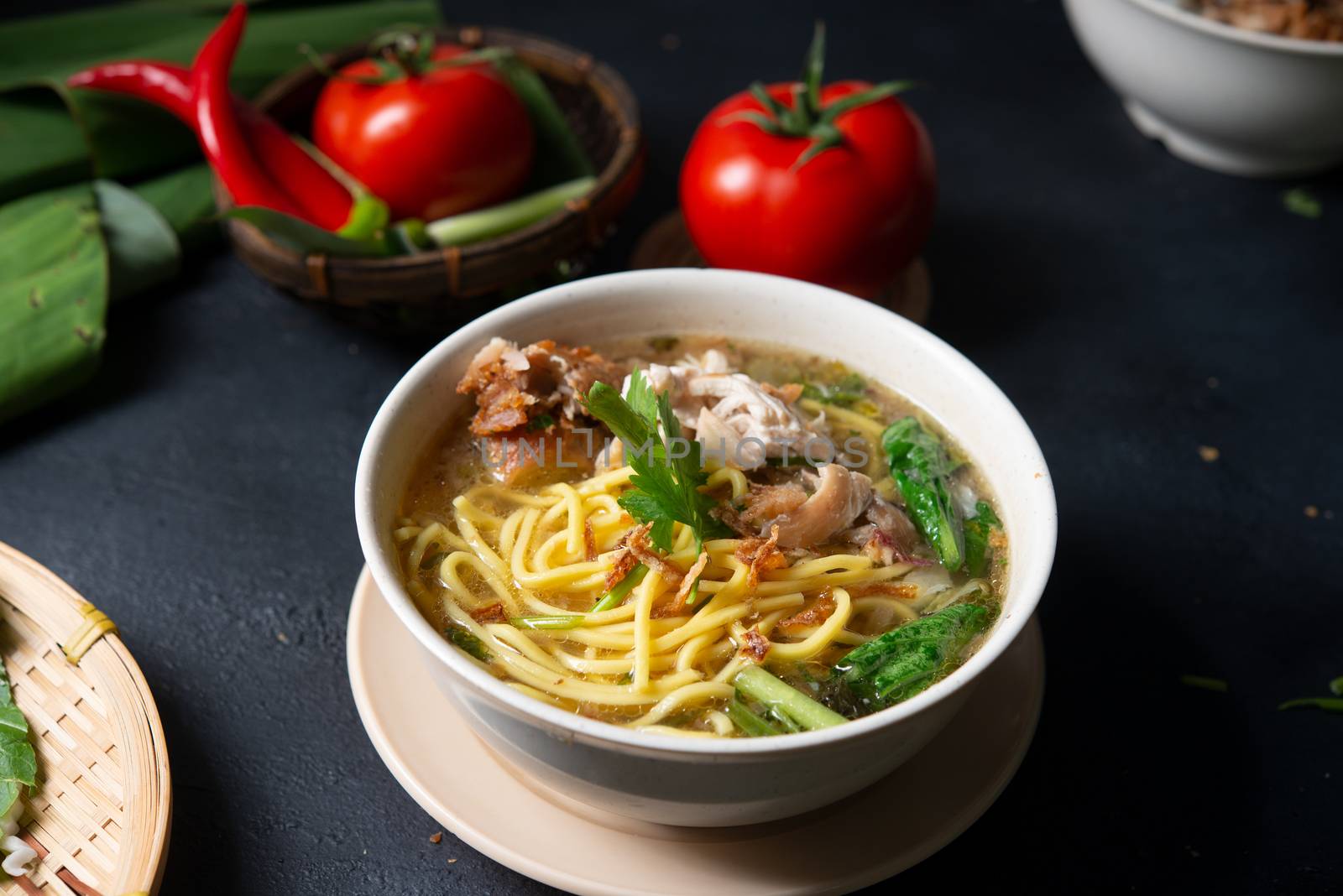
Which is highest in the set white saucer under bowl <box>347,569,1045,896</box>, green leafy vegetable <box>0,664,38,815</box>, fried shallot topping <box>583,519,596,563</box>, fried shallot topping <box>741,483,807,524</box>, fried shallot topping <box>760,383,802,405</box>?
fried shallot topping <box>760,383,802,405</box>

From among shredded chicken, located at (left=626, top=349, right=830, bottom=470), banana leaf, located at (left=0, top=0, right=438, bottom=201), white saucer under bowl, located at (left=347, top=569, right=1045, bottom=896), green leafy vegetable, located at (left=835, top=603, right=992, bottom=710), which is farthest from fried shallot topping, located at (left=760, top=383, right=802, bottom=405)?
banana leaf, located at (left=0, top=0, right=438, bottom=201)

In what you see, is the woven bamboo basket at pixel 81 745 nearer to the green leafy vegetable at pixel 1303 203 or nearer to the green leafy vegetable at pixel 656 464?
the green leafy vegetable at pixel 656 464

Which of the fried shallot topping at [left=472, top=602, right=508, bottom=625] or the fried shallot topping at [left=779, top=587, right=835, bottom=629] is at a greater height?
the fried shallot topping at [left=779, top=587, right=835, bottom=629]

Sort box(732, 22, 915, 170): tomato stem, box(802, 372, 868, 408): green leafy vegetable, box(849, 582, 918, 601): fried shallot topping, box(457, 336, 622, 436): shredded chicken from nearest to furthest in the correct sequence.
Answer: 1. box(849, 582, 918, 601): fried shallot topping
2. box(457, 336, 622, 436): shredded chicken
3. box(802, 372, 868, 408): green leafy vegetable
4. box(732, 22, 915, 170): tomato stem

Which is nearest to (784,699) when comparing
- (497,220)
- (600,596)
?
(600,596)

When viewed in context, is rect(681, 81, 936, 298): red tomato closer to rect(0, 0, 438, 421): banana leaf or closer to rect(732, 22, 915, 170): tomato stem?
rect(732, 22, 915, 170): tomato stem

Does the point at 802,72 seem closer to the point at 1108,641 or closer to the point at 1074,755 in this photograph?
the point at 1108,641

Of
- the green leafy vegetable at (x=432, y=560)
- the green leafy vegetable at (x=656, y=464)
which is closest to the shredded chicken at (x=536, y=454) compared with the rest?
the green leafy vegetable at (x=432, y=560)
